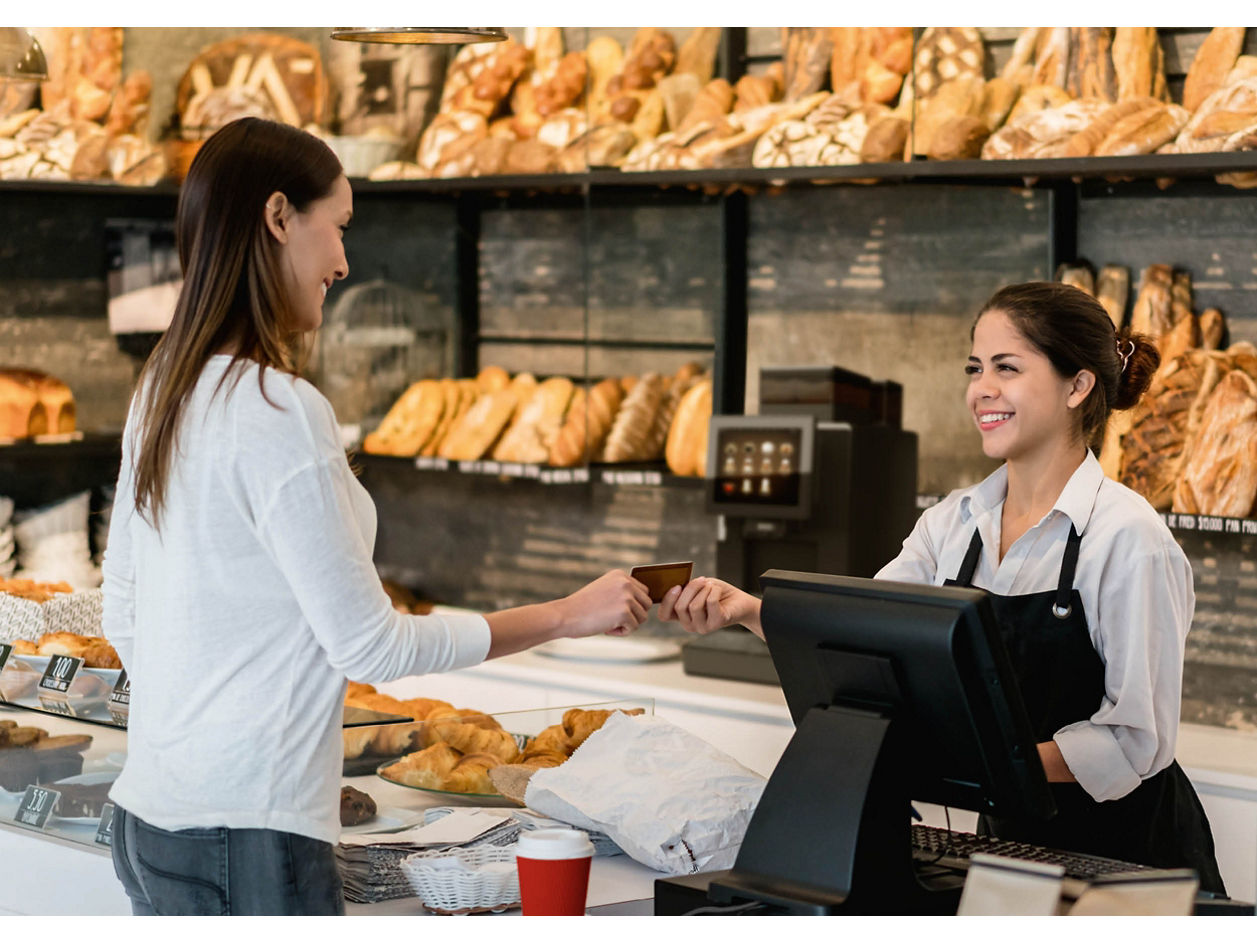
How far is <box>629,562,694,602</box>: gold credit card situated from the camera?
1.88 metres

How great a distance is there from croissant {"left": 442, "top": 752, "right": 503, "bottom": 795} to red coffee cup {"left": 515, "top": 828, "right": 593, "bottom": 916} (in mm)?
A: 450

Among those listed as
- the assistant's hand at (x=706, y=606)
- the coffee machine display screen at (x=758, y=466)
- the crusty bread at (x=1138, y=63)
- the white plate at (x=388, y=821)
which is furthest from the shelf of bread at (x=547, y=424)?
the white plate at (x=388, y=821)

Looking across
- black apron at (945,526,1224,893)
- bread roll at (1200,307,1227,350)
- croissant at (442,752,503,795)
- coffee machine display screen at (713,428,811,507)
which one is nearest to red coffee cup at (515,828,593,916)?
croissant at (442,752,503,795)

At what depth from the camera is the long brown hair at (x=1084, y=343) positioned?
2123mm

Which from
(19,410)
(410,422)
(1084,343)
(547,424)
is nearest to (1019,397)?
A: (1084,343)

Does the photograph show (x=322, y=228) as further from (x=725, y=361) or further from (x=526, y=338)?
(x=526, y=338)

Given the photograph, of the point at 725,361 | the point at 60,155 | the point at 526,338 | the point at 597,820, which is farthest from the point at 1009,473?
the point at 60,155

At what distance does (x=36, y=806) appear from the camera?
2127mm

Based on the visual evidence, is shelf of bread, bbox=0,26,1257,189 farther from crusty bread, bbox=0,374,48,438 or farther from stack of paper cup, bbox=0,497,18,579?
stack of paper cup, bbox=0,497,18,579

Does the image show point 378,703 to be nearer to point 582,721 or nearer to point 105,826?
point 582,721

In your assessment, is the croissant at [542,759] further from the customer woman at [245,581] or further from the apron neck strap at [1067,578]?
the apron neck strap at [1067,578]

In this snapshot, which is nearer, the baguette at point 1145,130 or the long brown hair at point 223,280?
the long brown hair at point 223,280

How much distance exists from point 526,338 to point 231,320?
3.01 metres

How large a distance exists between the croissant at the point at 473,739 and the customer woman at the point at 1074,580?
0.30 m
